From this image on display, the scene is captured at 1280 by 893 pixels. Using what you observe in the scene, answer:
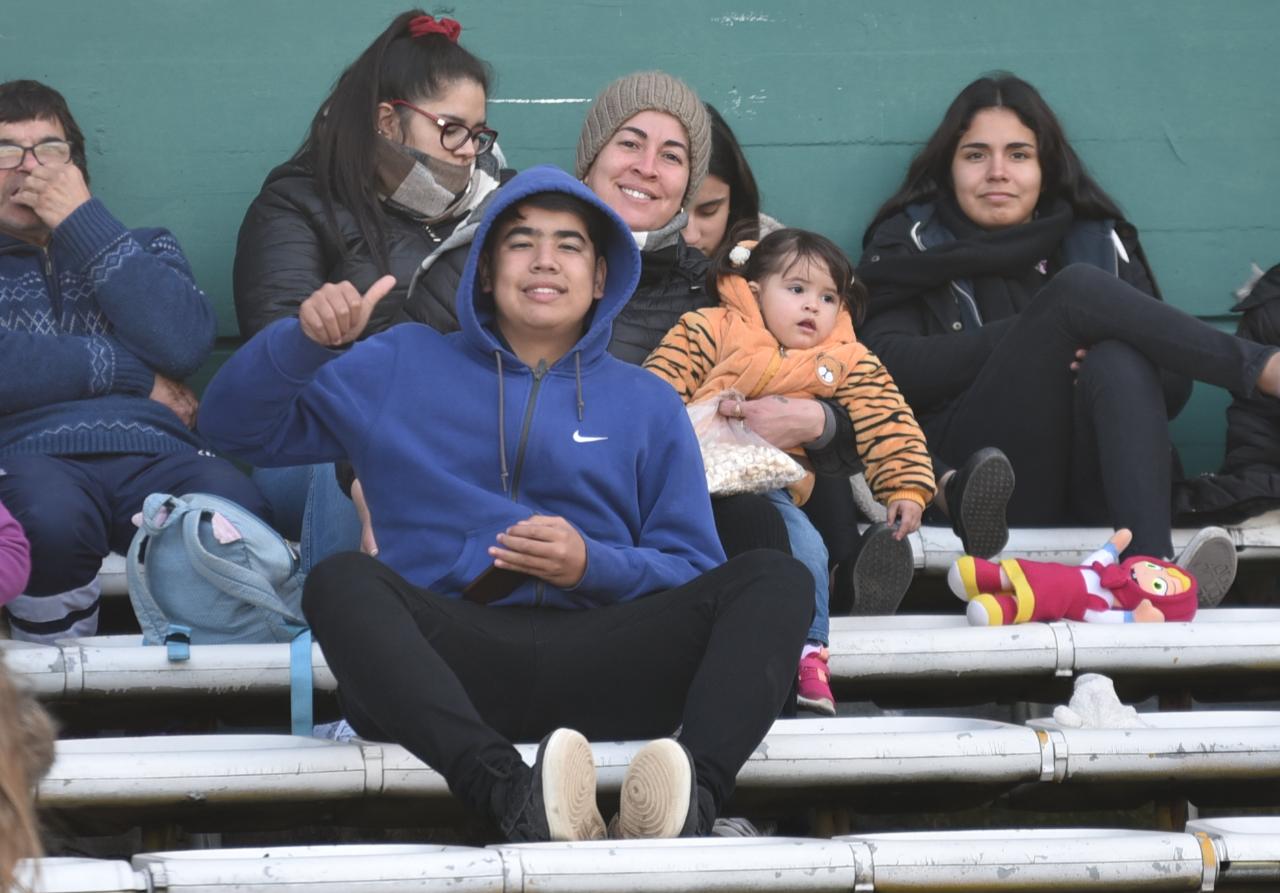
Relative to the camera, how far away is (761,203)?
175 inches

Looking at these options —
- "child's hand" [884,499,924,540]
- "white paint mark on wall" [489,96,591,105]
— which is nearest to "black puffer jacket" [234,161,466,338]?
"white paint mark on wall" [489,96,591,105]

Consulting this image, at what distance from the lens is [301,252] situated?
3752 millimetres

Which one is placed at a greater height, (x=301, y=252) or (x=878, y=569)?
(x=301, y=252)

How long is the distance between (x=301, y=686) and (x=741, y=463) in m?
0.82

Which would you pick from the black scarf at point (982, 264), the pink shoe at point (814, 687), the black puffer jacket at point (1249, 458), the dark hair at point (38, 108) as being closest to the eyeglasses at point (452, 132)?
the dark hair at point (38, 108)

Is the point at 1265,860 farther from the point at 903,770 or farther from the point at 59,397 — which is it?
the point at 59,397

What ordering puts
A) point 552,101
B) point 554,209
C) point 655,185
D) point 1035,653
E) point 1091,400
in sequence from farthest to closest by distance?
point 552,101, point 655,185, point 1091,400, point 1035,653, point 554,209

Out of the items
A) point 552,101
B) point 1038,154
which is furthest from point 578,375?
point 1038,154

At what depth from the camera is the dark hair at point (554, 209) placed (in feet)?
10.1

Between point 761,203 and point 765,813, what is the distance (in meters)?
1.77

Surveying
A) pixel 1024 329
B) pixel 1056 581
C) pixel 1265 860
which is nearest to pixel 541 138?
pixel 1024 329

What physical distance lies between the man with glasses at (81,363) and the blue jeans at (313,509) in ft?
0.26

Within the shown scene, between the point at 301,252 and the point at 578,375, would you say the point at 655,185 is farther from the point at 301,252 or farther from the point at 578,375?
the point at 578,375

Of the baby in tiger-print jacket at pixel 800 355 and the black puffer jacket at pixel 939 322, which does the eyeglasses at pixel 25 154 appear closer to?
the baby in tiger-print jacket at pixel 800 355
